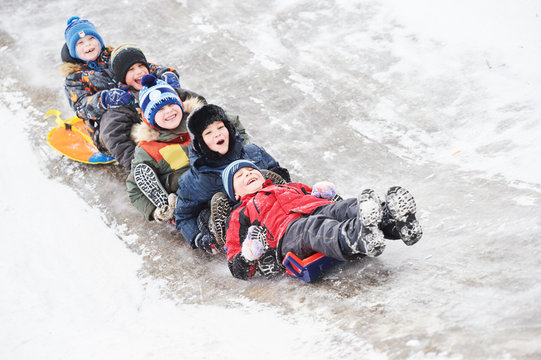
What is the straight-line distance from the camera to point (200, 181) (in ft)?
11.9

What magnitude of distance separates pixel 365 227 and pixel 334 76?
3480 millimetres

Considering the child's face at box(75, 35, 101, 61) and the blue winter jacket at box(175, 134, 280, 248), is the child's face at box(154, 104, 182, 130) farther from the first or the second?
the child's face at box(75, 35, 101, 61)

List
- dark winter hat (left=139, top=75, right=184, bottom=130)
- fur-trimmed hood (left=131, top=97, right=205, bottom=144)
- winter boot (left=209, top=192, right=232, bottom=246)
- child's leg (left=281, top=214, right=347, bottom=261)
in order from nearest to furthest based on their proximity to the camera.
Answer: child's leg (left=281, top=214, right=347, bottom=261) → winter boot (left=209, top=192, right=232, bottom=246) → dark winter hat (left=139, top=75, right=184, bottom=130) → fur-trimmed hood (left=131, top=97, right=205, bottom=144)

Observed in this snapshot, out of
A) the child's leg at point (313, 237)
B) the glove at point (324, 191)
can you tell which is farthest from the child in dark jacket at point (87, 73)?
the child's leg at point (313, 237)

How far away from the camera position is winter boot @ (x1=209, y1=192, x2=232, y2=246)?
3400 mm

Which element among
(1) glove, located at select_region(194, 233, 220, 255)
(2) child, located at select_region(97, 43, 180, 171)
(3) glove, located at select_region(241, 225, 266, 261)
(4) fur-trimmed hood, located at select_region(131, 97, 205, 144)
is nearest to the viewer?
(3) glove, located at select_region(241, 225, 266, 261)

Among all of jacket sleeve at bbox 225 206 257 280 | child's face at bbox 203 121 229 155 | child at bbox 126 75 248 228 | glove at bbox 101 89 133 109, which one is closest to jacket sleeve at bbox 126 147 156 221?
child at bbox 126 75 248 228

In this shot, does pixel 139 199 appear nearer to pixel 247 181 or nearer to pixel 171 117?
pixel 171 117

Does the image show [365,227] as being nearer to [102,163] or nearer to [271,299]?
[271,299]

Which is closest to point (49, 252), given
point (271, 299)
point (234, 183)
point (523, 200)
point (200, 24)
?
point (234, 183)

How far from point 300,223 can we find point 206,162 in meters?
1.06

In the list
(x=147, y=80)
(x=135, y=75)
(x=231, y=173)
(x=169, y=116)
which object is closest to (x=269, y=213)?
(x=231, y=173)

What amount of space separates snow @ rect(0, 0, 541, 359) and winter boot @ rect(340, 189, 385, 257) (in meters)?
0.25

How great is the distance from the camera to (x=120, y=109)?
459 centimetres
